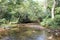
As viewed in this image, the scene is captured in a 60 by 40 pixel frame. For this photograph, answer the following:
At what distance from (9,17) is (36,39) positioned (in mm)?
14880

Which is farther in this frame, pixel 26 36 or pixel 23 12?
pixel 23 12

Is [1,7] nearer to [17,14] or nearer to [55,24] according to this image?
[17,14]

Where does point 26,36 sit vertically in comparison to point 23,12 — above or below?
below

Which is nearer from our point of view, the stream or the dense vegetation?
the stream

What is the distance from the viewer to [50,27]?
65.1 feet

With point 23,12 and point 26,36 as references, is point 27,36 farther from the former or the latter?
point 23,12

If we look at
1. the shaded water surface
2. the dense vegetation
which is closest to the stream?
the shaded water surface

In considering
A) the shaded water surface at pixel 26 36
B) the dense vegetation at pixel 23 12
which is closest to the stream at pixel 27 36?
the shaded water surface at pixel 26 36

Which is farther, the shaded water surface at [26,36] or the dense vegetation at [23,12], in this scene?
the dense vegetation at [23,12]

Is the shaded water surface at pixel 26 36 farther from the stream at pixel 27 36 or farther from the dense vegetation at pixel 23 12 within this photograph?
the dense vegetation at pixel 23 12

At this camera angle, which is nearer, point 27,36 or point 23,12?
point 27,36

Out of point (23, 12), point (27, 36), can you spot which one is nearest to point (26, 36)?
point (27, 36)

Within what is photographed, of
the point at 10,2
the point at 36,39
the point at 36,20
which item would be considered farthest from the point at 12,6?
the point at 36,39

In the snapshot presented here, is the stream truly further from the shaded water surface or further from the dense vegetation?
the dense vegetation
